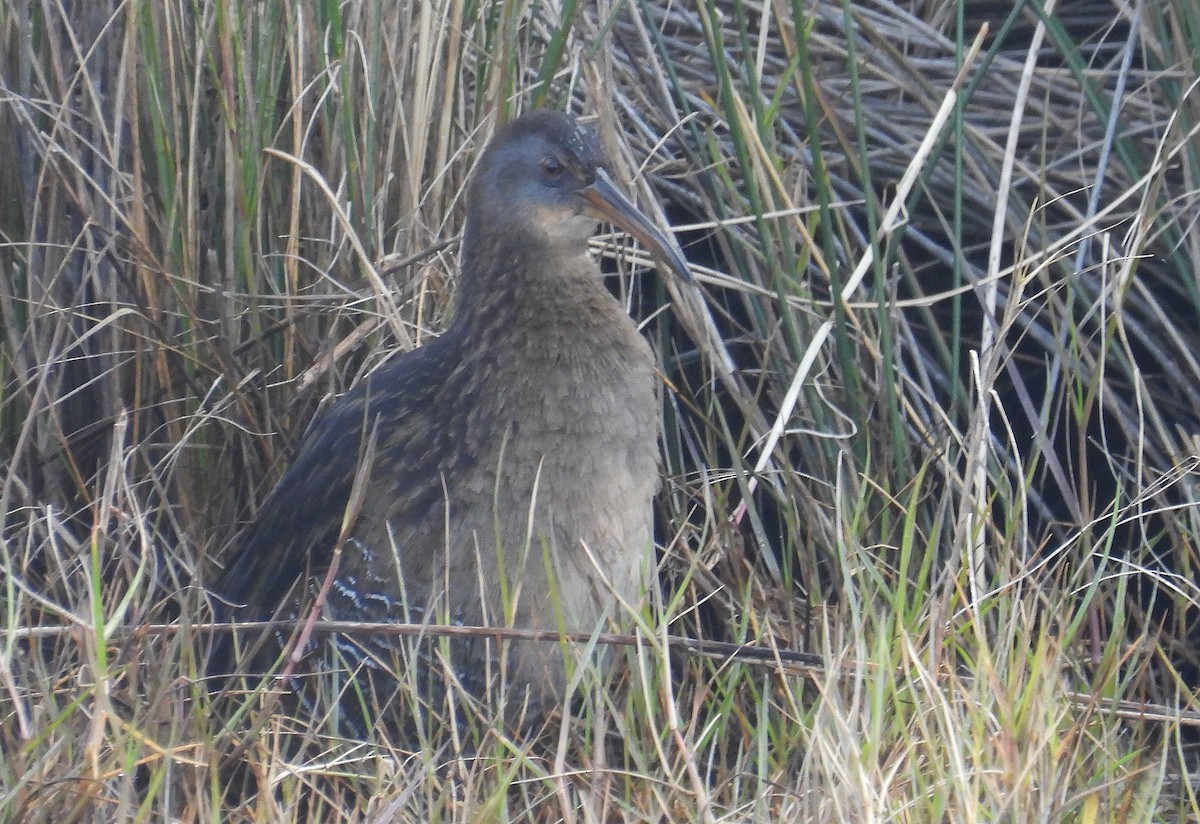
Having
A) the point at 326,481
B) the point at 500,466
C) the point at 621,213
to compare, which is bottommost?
the point at 326,481

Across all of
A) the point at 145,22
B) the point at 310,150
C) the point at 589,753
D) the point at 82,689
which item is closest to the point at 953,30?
the point at 310,150

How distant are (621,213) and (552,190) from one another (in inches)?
4.5

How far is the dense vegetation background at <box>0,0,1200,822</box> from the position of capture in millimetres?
2441

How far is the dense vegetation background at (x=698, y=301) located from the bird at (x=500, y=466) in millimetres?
135

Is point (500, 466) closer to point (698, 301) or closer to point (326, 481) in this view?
point (326, 481)

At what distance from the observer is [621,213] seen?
2.51m

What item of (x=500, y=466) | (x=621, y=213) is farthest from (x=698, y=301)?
(x=500, y=466)

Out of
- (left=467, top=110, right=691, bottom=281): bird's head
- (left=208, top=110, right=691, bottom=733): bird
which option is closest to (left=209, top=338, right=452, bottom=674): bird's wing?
(left=208, top=110, right=691, bottom=733): bird

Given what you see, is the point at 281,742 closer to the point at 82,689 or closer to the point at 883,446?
the point at 82,689

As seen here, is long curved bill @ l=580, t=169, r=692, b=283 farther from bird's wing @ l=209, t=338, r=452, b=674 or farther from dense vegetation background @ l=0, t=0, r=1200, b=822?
bird's wing @ l=209, t=338, r=452, b=674

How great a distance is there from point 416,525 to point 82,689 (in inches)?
24.4

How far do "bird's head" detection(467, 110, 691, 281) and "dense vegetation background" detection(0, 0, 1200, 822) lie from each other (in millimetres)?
207

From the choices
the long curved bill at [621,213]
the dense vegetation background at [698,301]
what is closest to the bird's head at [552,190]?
the long curved bill at [621,213]

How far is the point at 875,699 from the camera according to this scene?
185 centimetres
